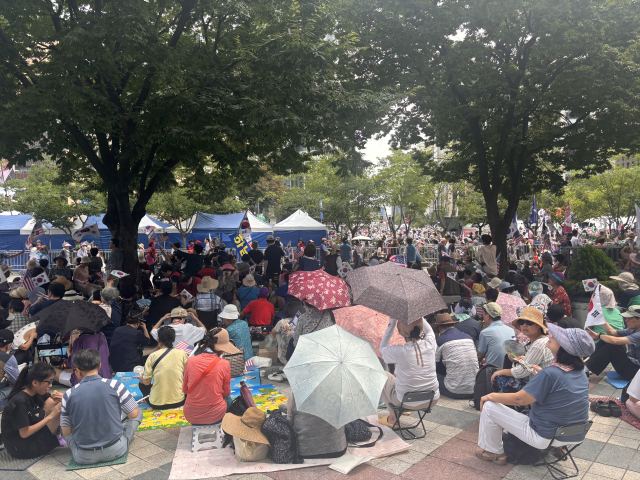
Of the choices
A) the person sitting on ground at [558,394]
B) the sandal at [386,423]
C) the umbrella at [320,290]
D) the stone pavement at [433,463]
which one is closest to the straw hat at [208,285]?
the umbrella at [320,290]

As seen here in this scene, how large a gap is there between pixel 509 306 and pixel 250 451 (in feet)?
14.4

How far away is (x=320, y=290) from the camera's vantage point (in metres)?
6.70

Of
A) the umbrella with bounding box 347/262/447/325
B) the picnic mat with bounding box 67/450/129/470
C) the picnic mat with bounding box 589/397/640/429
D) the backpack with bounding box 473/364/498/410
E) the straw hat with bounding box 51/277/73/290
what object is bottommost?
the picnic mat with bounding box 589/397/640/429

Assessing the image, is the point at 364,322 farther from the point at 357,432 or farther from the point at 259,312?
the point at 259,312

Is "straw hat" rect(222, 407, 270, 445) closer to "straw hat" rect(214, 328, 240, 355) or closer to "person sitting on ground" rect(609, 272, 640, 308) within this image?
"straw hat" rect(214, 328, 240, 355)

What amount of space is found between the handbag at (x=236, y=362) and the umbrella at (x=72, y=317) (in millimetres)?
1730

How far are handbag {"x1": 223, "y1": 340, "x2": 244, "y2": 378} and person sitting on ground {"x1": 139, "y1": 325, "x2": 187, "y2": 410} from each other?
75cm

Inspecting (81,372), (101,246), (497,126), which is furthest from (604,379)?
(101,246)

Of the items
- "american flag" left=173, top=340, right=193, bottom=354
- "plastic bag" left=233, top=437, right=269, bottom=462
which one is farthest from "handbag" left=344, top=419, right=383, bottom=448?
"american flag" left=173, top=340, right=193, bottom=354

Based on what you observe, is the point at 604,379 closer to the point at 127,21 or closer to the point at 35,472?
the point at 35,472

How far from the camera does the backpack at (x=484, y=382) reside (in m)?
5.90

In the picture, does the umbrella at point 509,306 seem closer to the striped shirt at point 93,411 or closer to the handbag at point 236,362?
the handbag at point 236,362

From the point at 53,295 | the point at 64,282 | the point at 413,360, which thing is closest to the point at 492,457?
the point at 413,360

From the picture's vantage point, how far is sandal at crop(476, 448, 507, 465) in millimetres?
4743
